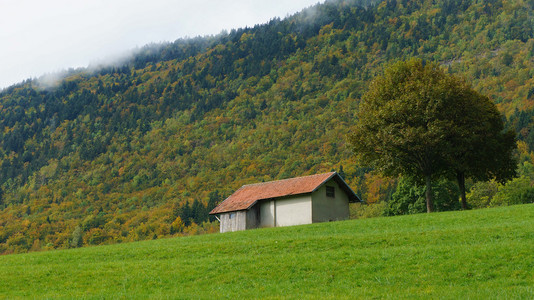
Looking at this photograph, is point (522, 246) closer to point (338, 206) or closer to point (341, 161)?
point (338, 206)

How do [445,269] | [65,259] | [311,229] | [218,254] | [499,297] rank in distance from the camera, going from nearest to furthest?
[499,297]
[445,269]
[218,254]
[65,259]
[311,229]

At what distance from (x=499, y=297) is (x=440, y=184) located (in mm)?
61067

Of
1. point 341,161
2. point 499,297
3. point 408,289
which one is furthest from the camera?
point 341,161

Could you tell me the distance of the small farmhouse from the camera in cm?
6016

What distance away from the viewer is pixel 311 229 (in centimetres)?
4353

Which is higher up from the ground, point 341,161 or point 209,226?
point 341,161

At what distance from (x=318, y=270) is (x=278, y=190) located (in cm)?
3996

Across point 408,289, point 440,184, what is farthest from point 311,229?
point 440,184

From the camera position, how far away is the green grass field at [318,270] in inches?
781

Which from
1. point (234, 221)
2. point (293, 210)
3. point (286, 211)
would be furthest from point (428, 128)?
point (234, 221)

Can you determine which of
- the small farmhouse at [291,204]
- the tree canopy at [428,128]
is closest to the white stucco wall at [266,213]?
the small farmhouse at [291,204]

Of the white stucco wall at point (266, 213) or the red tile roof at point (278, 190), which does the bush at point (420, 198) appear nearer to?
the red tile roof at point (278, 190)

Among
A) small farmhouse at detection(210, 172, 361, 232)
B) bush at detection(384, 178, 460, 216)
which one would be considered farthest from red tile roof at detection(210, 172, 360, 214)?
bush at detection(384, 178, 460, 216)

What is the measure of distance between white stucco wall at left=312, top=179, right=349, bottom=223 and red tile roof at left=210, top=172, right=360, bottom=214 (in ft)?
2.90
